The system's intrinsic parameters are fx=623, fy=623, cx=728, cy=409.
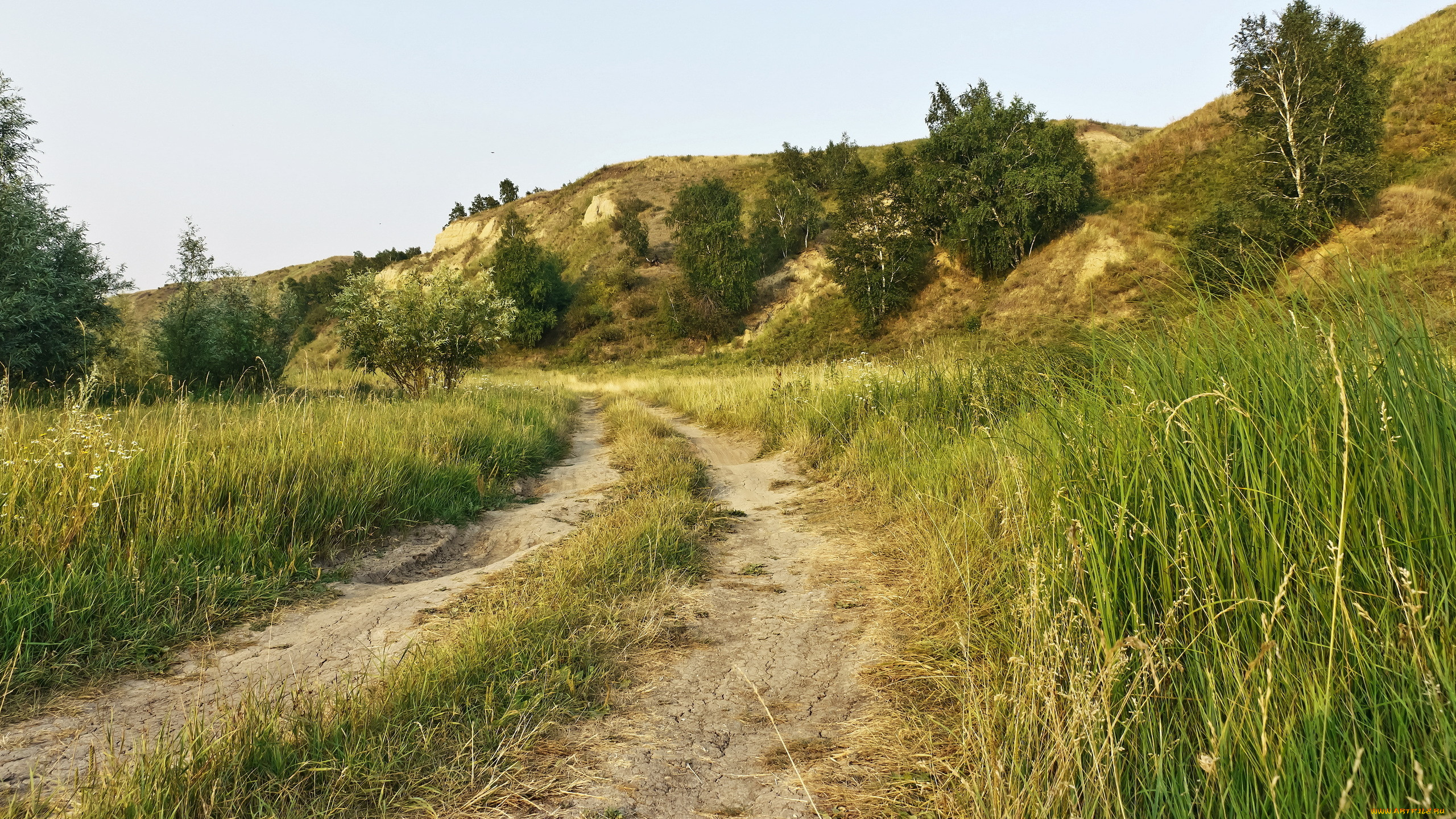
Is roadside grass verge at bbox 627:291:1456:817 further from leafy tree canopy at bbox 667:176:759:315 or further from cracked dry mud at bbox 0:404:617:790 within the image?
leafy tree canopy at bbox 667:176:759:315

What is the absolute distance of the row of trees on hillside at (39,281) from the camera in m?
10.6

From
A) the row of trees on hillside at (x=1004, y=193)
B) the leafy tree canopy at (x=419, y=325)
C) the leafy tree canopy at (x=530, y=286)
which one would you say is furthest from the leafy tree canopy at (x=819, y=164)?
the leafy tree canopy at (x=419, y=325)

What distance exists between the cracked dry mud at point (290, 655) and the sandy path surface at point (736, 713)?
4.19 ft

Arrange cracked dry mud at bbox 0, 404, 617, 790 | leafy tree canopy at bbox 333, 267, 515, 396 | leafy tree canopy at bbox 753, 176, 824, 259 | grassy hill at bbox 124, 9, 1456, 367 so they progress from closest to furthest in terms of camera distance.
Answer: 1. cracked dry mud at bbox 0, 404, 617, 790
2. leafy tree canopy at bbox 333, 267, 515, 396
3. grassy hill at bbox 124, 9, 1456, 367
4. leafy tree canopy at bbox 753, 176, 824, 259

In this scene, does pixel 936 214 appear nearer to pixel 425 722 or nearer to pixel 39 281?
pixel 39 281

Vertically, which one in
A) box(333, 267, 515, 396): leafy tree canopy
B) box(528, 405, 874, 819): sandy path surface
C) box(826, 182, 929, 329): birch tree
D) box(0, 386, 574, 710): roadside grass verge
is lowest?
box(528, 405, 874, 819): sandy path surface

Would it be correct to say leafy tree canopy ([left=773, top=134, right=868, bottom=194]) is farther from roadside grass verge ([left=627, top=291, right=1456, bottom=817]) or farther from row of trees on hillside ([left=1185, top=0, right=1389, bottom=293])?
roadside grass verge ([left=627, top=291, right=1456, bottom=817])

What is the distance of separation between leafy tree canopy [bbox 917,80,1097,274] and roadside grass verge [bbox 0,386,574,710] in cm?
3477

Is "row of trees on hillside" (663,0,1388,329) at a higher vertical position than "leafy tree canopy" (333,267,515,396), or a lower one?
higher

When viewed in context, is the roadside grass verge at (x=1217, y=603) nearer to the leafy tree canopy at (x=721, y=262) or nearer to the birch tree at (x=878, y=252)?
the birch tree at (x=878, y=252)

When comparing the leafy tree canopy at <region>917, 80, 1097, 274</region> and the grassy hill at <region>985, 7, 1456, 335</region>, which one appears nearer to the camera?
the grassy hill at <region>985, 7, 1456, 335</region>

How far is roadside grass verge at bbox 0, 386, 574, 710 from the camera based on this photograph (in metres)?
3.15

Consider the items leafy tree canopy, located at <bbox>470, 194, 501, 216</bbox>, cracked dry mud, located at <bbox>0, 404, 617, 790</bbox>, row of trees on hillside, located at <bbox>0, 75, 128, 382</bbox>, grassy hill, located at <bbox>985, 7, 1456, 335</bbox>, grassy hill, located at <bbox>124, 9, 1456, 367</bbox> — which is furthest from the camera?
leafy tree canopy, located at <bbox>470, 194, 501, 216</bbox>

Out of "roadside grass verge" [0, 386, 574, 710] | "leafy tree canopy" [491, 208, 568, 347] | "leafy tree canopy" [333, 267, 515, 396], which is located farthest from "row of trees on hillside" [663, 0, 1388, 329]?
"leafy tree canopy" [333, 267, 515, 396]
